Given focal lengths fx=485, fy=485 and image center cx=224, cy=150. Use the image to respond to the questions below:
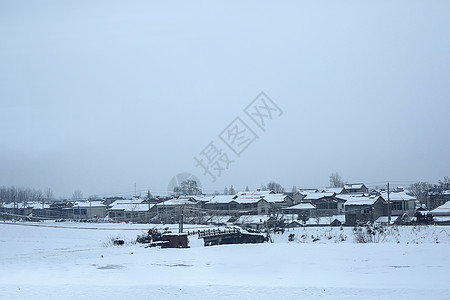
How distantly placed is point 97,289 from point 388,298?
220 inches

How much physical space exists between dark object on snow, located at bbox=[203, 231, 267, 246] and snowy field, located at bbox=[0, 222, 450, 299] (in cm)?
219

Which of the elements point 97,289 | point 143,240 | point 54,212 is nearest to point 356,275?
point 97,289

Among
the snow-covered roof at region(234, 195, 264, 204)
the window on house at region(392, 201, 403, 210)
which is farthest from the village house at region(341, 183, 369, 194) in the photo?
the window on house at region(392, 201, 403, 210)

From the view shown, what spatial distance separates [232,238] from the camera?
20.0 meters

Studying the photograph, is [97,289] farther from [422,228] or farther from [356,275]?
[422,228]

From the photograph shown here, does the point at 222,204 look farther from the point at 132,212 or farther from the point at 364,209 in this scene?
the point at 364,209

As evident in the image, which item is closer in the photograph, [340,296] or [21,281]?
[340,296]

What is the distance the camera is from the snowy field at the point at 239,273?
933cm

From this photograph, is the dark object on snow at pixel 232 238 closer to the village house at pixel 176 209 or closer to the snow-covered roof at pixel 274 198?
the village house at pixel 176 209

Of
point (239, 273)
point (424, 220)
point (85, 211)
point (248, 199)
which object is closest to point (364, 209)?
point (424, 220)

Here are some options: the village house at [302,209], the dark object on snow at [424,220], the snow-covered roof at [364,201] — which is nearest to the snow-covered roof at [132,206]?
the village house at [302,209]

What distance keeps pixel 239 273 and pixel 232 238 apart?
335 inches

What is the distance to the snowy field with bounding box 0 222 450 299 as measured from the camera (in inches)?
367

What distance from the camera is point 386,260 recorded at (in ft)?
43.2
